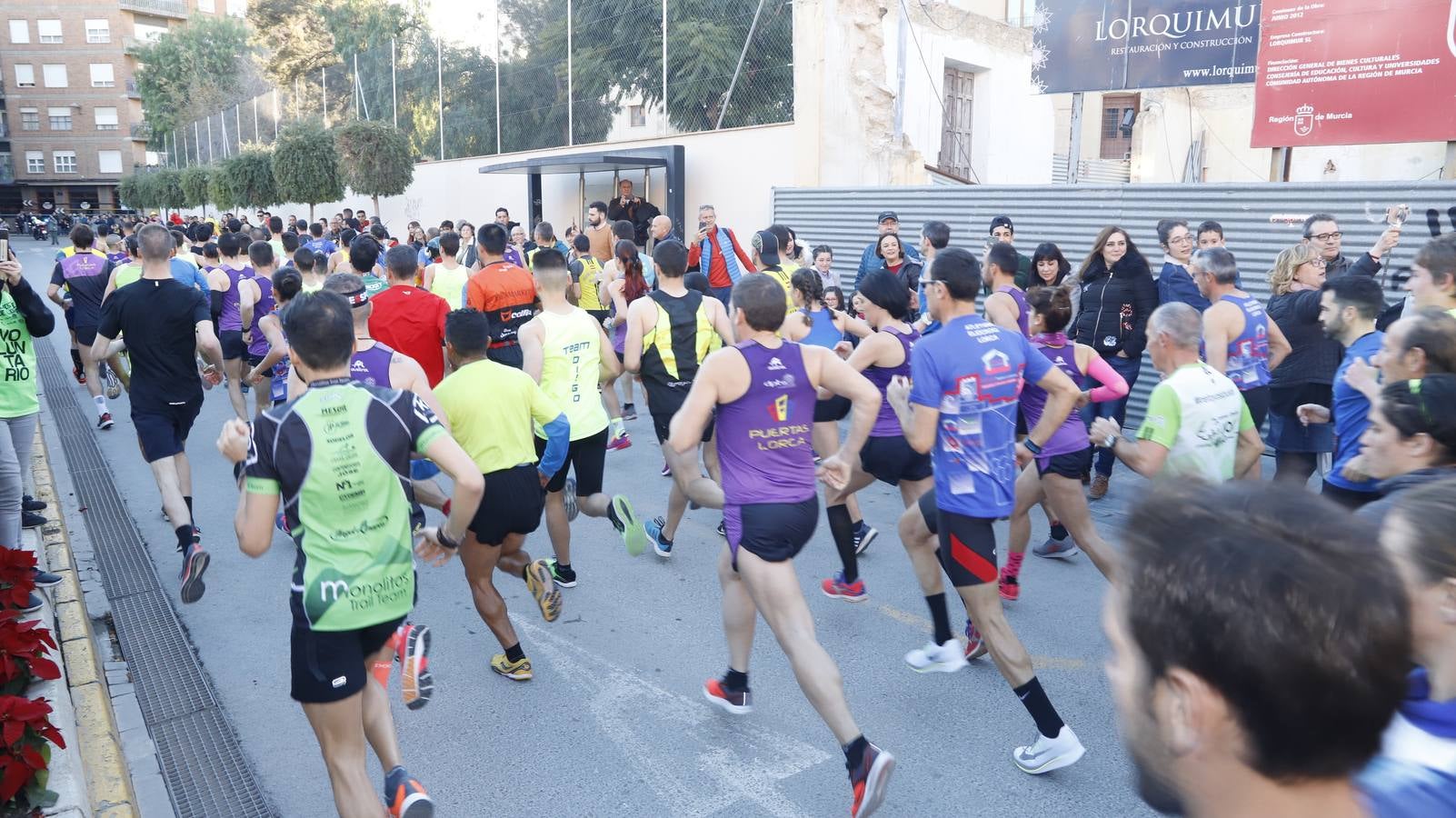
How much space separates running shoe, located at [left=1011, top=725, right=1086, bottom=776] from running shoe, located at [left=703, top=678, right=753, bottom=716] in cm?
119

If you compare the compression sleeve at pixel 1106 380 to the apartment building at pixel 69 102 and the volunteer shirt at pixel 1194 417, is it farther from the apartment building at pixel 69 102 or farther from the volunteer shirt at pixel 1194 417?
the apartment building at pixel 69 102

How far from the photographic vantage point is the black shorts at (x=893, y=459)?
540 cm

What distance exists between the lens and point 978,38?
20.6 metres

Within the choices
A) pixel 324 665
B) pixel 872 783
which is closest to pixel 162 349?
pixel 324 665

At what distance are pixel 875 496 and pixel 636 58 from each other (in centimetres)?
1359

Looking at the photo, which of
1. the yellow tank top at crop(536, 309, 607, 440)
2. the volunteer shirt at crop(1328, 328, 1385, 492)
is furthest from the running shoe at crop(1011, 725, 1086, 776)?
the yellow tank top at crop(536, 309, 607, 440)

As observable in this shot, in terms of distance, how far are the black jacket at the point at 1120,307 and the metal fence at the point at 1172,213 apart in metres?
1.71

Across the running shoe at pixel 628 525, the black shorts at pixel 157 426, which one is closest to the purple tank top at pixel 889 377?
the running shoe at pixel 628 525

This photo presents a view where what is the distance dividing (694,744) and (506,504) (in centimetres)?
142

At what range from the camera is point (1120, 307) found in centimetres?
773

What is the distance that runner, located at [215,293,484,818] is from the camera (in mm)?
3076

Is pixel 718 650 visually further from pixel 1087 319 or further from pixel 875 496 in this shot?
pixel 1087 319

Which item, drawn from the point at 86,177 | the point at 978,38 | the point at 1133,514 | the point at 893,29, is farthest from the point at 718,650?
the point at 86,177

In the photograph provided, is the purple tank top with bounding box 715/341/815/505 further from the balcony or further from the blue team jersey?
the balcony
